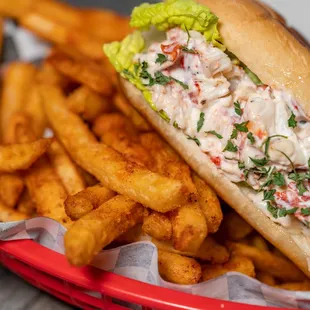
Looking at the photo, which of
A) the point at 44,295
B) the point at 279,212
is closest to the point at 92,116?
the point at 44,295

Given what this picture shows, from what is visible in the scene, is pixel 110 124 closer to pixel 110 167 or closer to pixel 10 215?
pixel 110 167

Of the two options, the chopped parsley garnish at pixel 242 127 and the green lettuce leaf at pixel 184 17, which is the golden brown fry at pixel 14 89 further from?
the chopped parsley garnish at pixel 242 127

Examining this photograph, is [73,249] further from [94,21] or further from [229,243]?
[94,21]

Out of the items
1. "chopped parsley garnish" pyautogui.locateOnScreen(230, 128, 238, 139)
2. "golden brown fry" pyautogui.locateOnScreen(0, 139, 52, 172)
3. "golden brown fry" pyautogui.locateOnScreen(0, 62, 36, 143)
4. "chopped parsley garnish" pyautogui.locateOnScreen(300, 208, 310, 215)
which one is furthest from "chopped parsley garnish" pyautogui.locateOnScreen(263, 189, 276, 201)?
"golden brown fry" pyautogui.locateOnScreen(0, 62, 36, 143)

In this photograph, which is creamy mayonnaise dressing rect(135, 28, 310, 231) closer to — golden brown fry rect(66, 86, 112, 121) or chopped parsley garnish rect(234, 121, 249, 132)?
chopped parsley garnish rect(234, 121, 249, 132)

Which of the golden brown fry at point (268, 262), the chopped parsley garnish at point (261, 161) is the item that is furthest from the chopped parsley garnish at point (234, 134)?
the golden brown fry at point (268, 262)

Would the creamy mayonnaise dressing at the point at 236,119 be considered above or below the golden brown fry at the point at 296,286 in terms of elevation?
above
